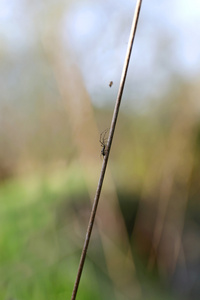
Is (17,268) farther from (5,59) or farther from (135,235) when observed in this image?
(5,59)

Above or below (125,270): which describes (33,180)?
above

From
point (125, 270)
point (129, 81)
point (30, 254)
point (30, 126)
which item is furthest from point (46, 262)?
point (129, 81)

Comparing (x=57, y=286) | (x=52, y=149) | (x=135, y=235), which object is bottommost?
(x=57, y=286)

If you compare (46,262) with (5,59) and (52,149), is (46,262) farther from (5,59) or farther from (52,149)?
(5,59)

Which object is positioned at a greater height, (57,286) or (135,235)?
(135,235)

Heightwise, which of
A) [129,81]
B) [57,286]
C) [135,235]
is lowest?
[57,286]

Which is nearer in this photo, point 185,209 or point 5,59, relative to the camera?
point 185,209
